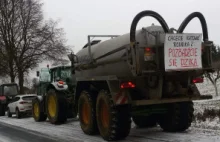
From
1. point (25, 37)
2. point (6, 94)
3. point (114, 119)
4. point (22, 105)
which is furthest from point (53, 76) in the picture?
point (25, 37)

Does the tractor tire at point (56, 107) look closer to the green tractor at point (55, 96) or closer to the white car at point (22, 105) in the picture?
the green tractor at point (55, 96)

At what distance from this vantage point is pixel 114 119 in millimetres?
9141

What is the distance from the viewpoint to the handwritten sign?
28.0ft

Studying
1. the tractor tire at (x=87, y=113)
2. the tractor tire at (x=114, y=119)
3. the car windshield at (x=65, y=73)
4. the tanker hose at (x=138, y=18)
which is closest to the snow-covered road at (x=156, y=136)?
the tractor tire at (x=87, y=113)

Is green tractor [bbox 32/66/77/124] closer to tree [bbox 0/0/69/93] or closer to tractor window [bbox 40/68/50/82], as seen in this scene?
tractor window [bbox 40/68/50/82]

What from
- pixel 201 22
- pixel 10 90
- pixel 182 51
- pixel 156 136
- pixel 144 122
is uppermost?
pixel 201 22

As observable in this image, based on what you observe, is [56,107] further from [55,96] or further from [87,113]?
[87,113]

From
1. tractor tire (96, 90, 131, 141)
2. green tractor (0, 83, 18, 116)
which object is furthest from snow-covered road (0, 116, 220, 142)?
green tractor (0, 83, 18, 116)

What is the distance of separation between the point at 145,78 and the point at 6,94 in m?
18.6

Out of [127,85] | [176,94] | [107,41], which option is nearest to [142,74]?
[127,85]

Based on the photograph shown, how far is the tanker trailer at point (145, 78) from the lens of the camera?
859cm

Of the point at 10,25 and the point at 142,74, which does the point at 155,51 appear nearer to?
A: the point at 142,74

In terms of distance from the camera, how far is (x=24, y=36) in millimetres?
35562

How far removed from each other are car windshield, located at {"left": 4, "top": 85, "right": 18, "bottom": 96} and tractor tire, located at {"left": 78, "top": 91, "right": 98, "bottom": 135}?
51.7 feet
